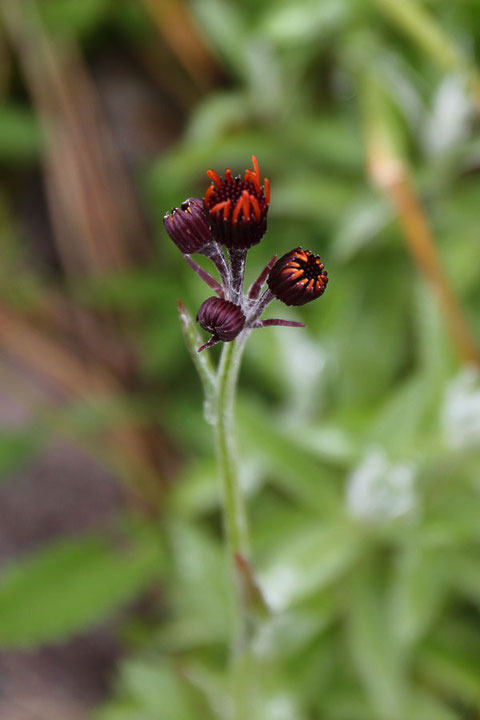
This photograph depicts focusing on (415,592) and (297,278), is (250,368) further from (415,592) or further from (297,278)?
(297,278)

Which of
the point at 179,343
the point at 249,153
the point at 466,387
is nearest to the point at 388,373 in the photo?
the point at 466,387

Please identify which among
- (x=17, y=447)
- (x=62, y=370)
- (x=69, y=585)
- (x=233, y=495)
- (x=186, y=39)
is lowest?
(x=233, y=495)

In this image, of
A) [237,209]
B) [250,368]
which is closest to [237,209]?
[237,209]

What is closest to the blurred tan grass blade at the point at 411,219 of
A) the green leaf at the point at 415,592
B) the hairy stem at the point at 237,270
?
the green leaf at the point at 415,592

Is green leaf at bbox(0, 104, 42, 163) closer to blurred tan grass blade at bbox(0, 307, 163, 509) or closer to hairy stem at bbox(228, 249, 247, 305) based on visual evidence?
blurred tan grass blade at bbox(0, 307, 163, 509)

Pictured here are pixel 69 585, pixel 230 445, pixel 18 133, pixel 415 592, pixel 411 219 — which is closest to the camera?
pixel 230 445

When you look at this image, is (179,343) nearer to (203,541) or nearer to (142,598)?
(203,541)

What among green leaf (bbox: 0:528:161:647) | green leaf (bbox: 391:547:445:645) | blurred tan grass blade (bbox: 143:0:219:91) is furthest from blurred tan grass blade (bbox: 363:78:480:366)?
green leaf (bbox: 0:528:161:647)
